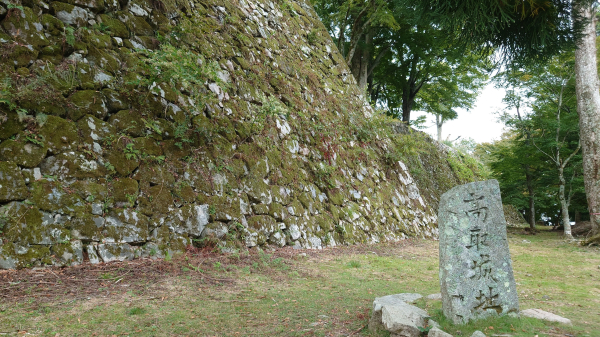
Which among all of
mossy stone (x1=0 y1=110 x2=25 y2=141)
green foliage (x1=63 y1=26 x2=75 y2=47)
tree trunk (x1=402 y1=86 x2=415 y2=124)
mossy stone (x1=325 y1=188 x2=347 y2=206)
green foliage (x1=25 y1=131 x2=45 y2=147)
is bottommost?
mossy stone (x1=325 y1=188 x2=347 y2=206)

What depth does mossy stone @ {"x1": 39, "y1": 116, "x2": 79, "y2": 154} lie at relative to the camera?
4.23m

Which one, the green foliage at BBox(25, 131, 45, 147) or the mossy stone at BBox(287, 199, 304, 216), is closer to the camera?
the green foliage at BBox(25, 131, 45, 147)

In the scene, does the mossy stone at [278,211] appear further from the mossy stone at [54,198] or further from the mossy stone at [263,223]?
the mossy stone at [54,198]

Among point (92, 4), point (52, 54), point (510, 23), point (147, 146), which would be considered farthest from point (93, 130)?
point (510, 23)

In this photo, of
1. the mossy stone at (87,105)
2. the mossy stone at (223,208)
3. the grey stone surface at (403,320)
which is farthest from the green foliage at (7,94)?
the grey stone surface at (403,320)

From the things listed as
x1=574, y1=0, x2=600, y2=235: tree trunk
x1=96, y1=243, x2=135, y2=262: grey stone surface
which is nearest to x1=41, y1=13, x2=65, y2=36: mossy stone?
x1=96, y1=243, x2=135, y2=262: grey stone surface

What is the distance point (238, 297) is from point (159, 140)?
2847 mm

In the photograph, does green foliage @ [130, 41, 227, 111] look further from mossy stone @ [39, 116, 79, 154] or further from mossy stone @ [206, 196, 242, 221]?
mossy stone @ [206, 196, 242, 221]

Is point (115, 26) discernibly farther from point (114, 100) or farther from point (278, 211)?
point (278, 211)

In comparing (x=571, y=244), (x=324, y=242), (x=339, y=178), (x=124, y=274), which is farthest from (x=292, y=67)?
(x=571, y=244)

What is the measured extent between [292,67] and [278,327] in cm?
780

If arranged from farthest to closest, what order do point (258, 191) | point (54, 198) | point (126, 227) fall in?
1. point (258, 191)
2. point (126, 227)
3. point (54, 198)

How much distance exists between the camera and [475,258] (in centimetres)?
312

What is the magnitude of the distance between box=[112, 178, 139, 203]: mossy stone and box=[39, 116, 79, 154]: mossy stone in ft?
2.37
